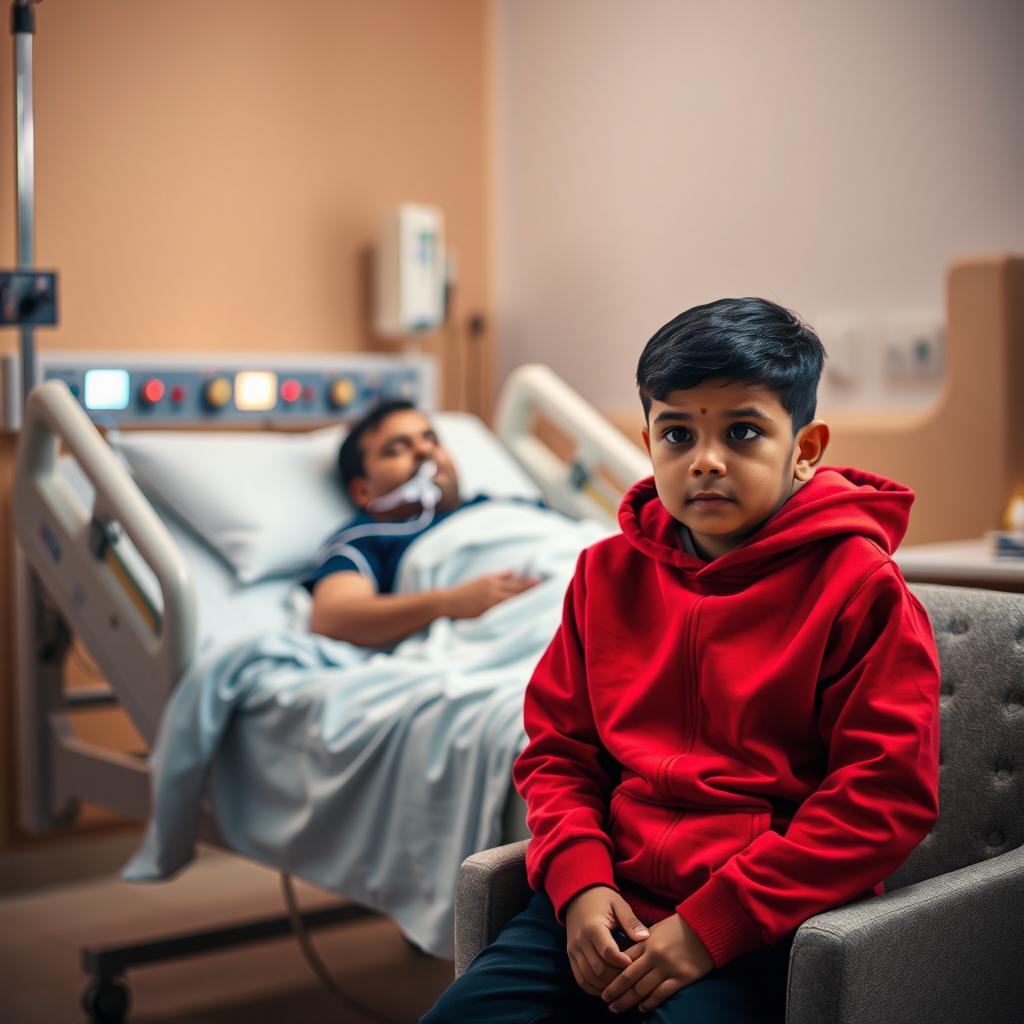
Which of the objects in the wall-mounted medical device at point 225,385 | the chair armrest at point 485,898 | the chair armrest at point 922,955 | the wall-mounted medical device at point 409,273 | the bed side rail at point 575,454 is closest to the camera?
the chair armrest at point 922,955

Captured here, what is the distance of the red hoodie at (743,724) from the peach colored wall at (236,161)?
2.08 m

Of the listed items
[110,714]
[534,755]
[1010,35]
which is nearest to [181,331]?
[110,714]

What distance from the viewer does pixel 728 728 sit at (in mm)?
1221

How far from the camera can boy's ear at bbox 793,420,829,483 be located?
1.30m

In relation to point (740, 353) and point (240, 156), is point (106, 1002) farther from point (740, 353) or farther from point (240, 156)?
point (240, 156)

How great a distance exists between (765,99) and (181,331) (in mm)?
1466

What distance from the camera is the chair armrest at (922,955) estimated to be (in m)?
1.05

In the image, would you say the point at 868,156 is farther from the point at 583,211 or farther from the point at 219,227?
the point at 219,227

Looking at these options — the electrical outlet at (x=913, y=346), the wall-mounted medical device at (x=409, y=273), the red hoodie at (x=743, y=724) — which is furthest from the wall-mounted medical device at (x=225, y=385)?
the red hoodie at (x=743, y=724)

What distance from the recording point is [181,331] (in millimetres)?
3289

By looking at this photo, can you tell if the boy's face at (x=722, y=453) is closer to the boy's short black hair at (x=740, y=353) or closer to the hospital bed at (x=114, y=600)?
the boy's short black hair at (x=740, y=353)

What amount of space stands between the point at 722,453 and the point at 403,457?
150 centimetres

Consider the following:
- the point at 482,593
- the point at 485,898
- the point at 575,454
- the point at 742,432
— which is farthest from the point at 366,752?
the point at 575,454

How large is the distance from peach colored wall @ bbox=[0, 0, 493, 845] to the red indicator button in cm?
16
